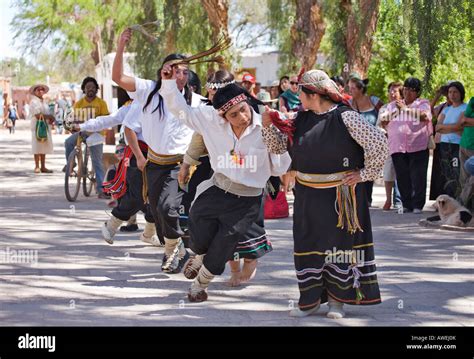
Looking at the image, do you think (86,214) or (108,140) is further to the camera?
(108,140)

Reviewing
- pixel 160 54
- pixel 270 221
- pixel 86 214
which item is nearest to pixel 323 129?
pixel 270 221

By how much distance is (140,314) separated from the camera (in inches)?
301

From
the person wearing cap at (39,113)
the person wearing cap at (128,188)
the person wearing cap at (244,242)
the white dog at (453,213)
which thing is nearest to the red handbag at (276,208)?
the white dog at (453,213)

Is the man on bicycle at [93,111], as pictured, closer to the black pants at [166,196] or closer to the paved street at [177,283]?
the paved street at [177,283]

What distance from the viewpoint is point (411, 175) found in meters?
14.9

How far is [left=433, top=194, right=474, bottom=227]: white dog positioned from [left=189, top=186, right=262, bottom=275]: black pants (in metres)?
5.16

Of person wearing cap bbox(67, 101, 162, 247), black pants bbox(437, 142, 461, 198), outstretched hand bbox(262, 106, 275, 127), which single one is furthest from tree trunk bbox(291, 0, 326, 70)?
outstretched hand bbox(262, 106, 275, 127)

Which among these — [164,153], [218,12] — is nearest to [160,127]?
[164,153]

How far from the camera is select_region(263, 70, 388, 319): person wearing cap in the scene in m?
7.37

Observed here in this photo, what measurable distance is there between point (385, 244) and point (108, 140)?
78.3 ft

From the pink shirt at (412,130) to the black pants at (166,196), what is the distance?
5.83m

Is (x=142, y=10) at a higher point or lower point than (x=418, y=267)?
higher

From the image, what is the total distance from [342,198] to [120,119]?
451 cm

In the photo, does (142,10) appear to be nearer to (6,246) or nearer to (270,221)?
(270,221)
